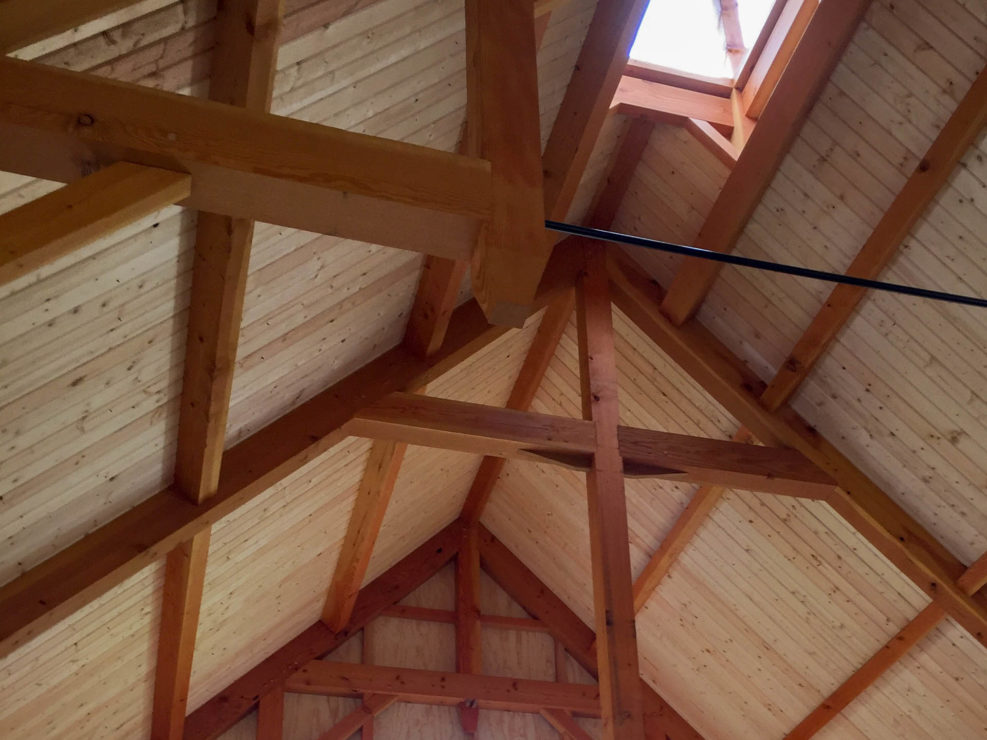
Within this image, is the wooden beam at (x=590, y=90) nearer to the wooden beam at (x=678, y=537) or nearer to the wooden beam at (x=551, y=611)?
the wooden beam at (x=678, y=537)

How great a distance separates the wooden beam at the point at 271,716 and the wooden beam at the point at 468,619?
114cm

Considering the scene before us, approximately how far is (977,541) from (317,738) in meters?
3.92

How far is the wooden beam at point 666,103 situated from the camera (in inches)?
179

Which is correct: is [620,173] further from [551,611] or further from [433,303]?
[551,611]

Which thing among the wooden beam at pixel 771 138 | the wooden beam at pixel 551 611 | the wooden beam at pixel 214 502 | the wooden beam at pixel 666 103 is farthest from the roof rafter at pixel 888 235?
the wooden beam at pixel 551 611

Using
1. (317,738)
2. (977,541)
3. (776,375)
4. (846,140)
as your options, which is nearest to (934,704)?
(977,541)

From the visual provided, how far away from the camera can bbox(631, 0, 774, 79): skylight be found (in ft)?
16.7

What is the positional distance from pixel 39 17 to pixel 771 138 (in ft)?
9.69

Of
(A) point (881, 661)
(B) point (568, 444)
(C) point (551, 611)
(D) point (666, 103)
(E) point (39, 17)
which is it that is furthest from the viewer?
(C) point (551, 611)

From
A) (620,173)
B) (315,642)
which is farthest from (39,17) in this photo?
(315,642)

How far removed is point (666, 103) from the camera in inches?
183

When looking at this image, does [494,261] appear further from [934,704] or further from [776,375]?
[934,704]

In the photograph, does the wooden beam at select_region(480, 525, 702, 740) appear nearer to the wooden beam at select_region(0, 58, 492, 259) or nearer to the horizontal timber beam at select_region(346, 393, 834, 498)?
the horizontal timber beam at select_region(346, 393, 834, 498)

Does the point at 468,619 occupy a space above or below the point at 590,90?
below
